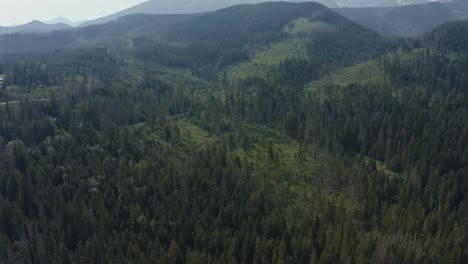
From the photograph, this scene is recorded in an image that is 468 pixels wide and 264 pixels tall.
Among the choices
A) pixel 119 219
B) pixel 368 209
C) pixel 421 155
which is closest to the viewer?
pixel 119 219

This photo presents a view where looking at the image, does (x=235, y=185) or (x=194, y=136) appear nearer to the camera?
(x=235, y=185)

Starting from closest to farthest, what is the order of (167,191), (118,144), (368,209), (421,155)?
(368,209) → (167,191) → (421,155) → (118,144)

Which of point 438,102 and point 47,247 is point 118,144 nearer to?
point 47,247

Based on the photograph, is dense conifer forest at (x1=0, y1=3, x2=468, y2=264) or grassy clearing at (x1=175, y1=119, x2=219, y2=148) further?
grassy clearing at (x1=175, y1=119, x2=219, y2=148)

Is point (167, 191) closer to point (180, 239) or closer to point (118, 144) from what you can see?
point (180, 239)

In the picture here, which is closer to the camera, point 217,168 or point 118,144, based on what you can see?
point 217,168

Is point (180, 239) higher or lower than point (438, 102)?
lower

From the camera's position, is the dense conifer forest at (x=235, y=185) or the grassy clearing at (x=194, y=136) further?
the grassy clearing at (x=194, y=136)

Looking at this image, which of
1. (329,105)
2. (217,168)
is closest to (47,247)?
(217,168)

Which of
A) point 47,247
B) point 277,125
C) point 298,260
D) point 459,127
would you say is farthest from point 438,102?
point 47,247
